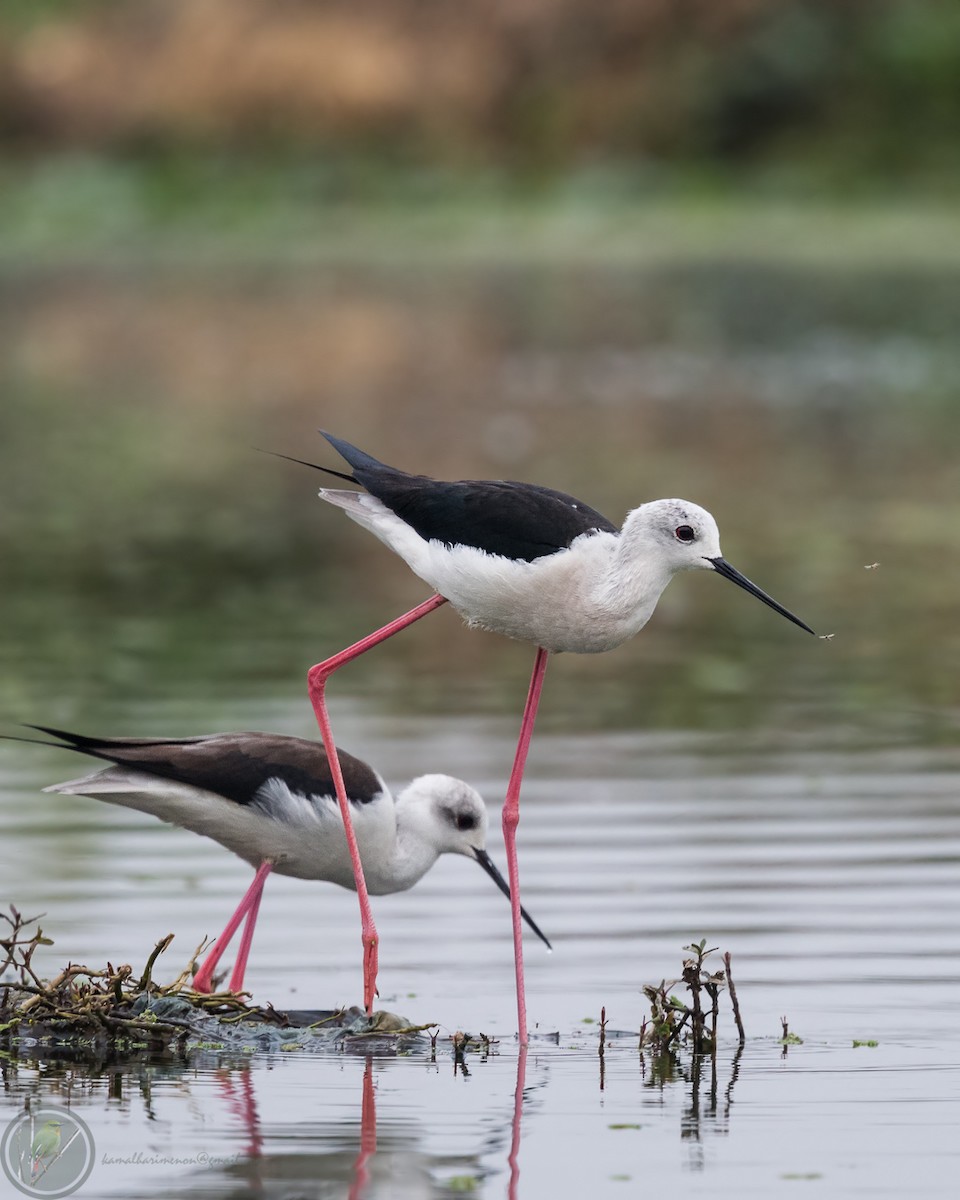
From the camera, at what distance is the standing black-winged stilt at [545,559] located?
19.2 ft

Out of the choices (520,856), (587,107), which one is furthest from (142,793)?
(587,107)

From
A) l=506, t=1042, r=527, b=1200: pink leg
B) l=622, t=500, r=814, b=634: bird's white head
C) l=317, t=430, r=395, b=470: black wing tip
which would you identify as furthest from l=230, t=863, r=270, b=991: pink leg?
l=622, t=500, r=814, b=634: bird's white head

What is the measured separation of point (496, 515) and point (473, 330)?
22624 mm

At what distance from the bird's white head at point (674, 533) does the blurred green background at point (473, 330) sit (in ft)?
12.2

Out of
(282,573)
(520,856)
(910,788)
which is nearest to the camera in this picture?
(520,856)

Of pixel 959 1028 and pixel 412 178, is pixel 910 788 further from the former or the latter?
pixel 412 178

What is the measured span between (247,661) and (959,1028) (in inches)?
218

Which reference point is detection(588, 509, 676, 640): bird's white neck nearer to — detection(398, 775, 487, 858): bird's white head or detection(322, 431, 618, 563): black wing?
detection(322, 431, 618, 563): black wing

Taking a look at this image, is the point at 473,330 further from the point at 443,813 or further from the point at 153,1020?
the point at 153,1020

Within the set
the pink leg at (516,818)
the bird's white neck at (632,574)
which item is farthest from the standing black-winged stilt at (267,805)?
the bird's white neck at (632,574)

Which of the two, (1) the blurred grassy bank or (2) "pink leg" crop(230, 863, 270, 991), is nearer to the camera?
(2) "pink leg" crop(230, 863, 270, 991)

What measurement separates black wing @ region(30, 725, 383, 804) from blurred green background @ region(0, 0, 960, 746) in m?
2.84

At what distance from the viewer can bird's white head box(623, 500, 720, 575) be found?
19.1 ft

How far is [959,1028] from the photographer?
5844 mm
